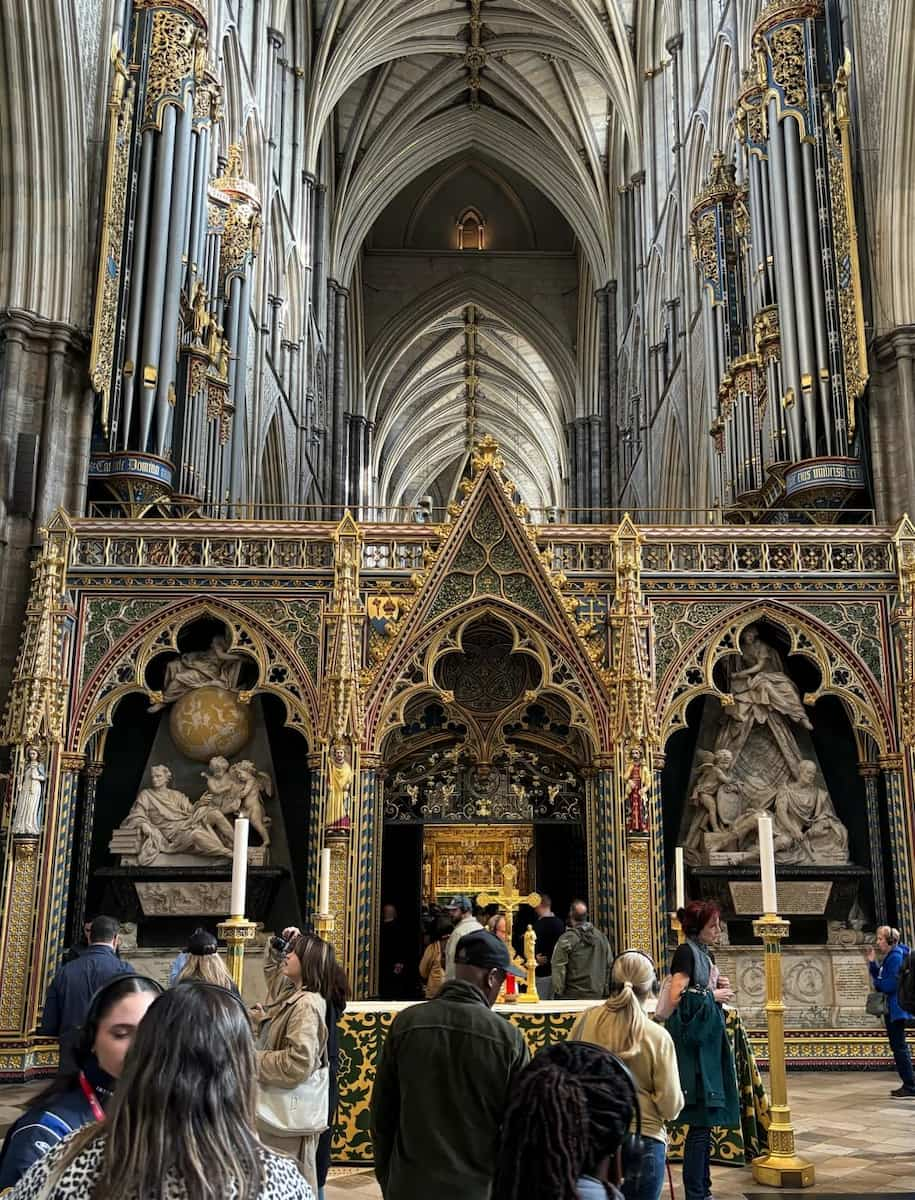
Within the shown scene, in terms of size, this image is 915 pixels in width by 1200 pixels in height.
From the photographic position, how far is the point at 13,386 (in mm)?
14406

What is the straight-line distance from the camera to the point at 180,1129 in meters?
2.23

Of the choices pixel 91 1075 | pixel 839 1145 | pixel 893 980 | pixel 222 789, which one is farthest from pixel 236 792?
pixel 91 1075

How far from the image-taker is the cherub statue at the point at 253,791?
536 inches

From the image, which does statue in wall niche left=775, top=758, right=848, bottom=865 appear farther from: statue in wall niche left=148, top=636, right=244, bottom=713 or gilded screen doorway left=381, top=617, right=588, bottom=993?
statue in wall niche left=148, top=636, right=244, bottom=713

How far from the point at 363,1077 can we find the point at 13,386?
947 centimetres

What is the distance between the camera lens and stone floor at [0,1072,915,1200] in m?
7.04

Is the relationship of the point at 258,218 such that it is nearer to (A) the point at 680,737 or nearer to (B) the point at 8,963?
(A) the point at 680,737

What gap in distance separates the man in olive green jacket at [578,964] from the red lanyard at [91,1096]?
7728mm

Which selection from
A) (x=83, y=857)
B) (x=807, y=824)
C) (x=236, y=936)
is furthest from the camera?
(x=807, y=824)

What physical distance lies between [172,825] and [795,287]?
32.2 feet

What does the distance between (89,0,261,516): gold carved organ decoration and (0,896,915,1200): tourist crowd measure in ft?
26.3

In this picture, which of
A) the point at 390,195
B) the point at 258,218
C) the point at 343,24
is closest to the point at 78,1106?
the point at 258,218

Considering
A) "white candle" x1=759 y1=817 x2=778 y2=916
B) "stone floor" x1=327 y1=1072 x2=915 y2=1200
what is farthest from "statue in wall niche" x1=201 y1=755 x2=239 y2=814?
"white candle" x1=759 y1=817 x2=778 y2=916

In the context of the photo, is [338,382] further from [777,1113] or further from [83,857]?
[777,1113]
